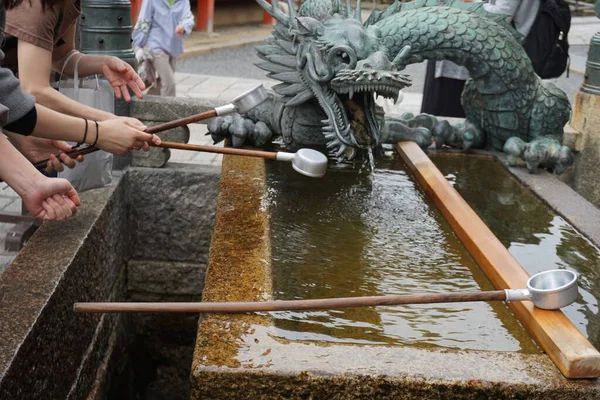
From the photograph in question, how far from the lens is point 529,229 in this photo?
10.9 ft

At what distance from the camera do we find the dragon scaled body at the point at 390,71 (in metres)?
3.43

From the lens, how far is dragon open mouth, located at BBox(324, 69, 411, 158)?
125 inches

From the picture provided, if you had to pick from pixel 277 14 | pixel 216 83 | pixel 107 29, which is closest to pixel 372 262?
pixel 277 14

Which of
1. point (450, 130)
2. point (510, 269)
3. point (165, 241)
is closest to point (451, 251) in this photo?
point (510, 269)

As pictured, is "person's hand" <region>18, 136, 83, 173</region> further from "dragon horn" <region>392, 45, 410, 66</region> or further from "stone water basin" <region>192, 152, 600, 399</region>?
"dragon horn" <region>392, 45, 410, 66</region>

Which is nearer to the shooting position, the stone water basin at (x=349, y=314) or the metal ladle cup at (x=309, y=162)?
the stone water basin at (x=349, y=314)

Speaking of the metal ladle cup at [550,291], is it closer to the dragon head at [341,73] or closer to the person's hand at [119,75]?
the dragon head at [341,73]

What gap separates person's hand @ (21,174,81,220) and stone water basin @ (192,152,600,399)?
485mm

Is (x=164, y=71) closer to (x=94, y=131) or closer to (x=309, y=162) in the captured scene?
(x=309, y=162)

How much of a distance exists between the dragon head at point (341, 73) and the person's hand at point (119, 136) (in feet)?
3.30

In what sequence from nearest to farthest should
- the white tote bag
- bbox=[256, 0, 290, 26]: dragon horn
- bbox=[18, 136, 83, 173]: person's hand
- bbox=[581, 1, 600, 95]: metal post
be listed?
bbox=[18, 136, 83, 173]: person's hand
the white tote bag
bbox=[256, 0, 290, 26]: dragon horn
bbox=[581, 1, 600, 95]: metal post

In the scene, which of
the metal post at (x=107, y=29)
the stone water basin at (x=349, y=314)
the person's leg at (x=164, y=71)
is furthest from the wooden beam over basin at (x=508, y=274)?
the person's leg at (x=164, y=71)

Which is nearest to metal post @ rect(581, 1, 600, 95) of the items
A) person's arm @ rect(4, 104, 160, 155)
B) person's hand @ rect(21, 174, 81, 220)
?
person's arm @ rect(4, 104, 160, 155)

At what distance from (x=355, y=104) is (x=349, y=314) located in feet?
4.95
